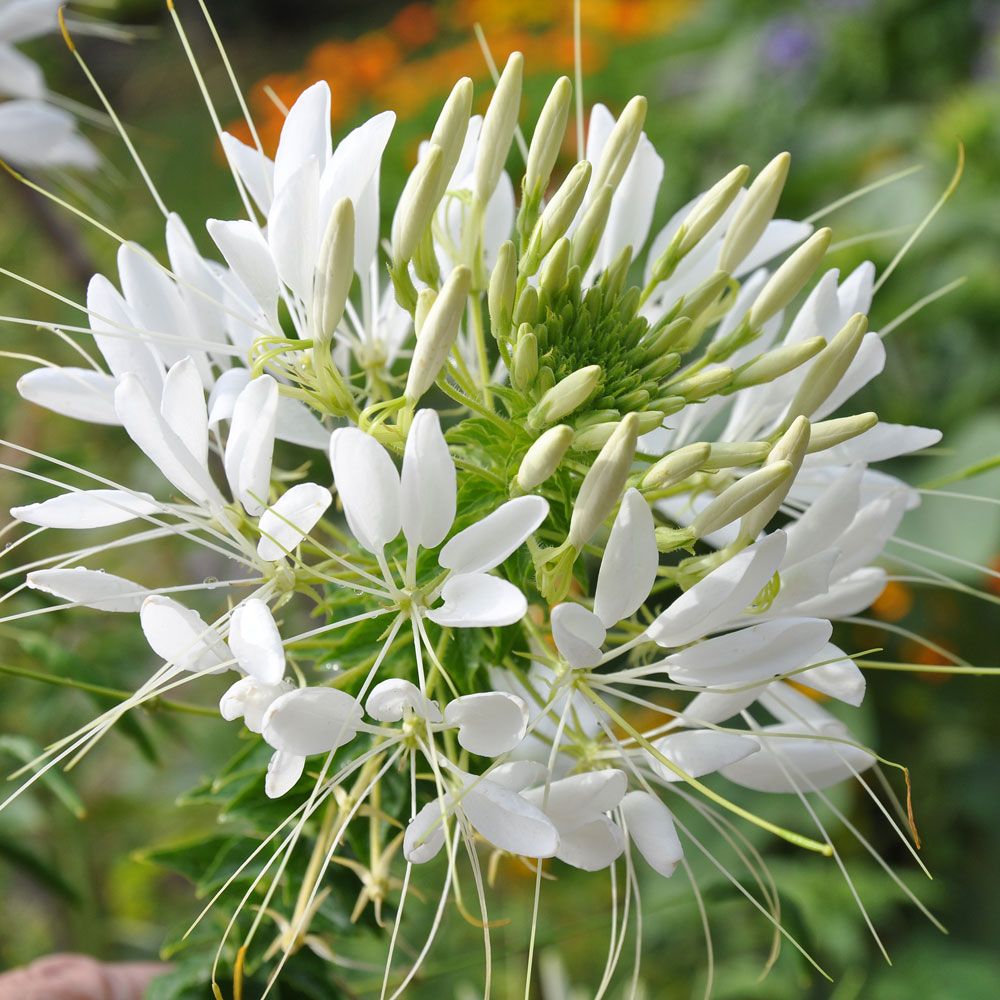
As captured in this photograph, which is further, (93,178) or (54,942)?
(93,178)

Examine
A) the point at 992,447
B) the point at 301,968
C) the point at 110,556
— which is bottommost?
the point at 992,447

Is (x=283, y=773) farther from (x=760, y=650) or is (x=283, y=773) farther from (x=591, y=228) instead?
(x=591, y=228)

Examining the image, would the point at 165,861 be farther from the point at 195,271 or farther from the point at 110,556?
the point at 110,556

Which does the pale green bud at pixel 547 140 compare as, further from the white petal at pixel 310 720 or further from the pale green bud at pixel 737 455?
the white petal at pixel 310 720

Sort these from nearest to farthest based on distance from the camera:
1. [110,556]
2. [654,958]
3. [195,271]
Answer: [195,271] → [654,958] → [110,556]

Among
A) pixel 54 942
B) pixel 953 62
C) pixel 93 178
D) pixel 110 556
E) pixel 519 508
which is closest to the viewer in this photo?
pixel 519 508

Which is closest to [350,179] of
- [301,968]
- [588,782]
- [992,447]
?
[588,782]
